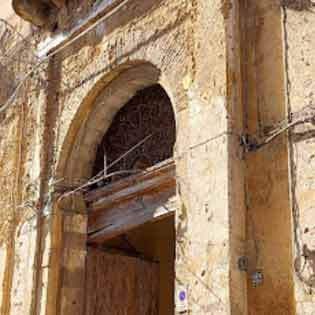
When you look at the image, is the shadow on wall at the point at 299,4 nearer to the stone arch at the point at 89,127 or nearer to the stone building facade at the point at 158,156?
the stone building facade at the point at 158,156

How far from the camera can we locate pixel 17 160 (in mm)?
7664

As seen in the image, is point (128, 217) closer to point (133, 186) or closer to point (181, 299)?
point (133, 186)

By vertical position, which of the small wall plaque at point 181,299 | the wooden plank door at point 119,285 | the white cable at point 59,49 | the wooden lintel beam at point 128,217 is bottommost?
the small wall plaque at point 181,299

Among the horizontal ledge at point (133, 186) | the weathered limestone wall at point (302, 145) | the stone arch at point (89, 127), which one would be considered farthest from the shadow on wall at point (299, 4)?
the stone arch at point (89, 127)

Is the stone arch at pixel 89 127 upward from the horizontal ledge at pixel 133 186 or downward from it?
upward

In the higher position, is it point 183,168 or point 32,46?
point 32,46

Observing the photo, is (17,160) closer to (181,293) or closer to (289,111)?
(181,293)

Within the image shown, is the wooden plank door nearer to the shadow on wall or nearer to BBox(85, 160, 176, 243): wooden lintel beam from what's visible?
BBox(85, 160, 176, 243): wooden lintel beam

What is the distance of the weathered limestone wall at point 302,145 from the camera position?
4504 millimetres

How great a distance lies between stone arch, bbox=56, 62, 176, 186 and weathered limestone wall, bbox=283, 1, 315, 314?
2.07 metres

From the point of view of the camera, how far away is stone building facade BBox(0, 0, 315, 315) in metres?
4.82

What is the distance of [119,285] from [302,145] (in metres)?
2.95

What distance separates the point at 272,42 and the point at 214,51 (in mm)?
449

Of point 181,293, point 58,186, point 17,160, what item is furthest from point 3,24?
point 181,293
